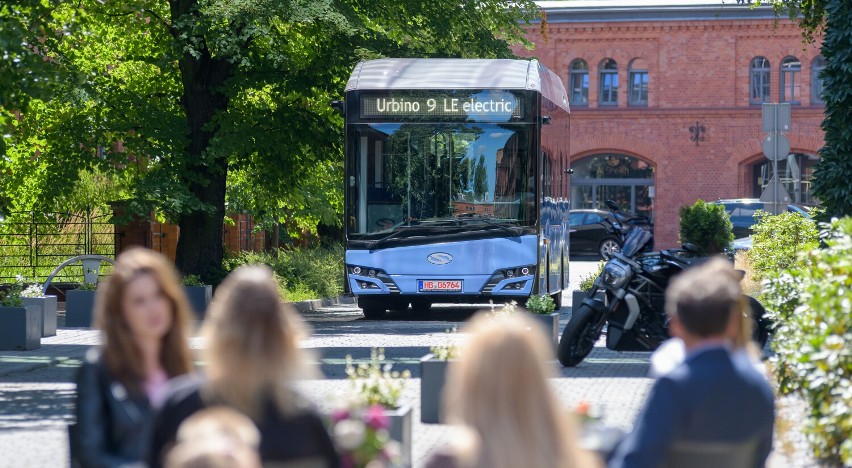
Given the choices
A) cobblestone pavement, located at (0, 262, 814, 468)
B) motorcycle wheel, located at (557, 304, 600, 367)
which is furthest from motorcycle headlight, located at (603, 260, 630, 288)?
cobblestone pavement, located at (0, 262, 814, 468)

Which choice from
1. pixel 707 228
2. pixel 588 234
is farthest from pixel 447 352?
pixel 588 234

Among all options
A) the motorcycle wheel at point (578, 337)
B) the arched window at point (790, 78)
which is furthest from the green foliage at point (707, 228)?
the arched window at point (790, 78)

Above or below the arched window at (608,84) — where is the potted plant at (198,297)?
below

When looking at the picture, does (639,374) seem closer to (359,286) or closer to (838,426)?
(838,426)

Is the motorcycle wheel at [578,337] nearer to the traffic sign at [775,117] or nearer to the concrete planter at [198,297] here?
the concrete planter at [198,297]

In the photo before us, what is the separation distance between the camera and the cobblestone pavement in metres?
8.74

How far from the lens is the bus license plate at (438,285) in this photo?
1936 centimetres

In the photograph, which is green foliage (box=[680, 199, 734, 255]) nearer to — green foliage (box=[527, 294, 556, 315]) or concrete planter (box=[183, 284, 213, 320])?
concrete planter (box=[183, 284, 213, 320])

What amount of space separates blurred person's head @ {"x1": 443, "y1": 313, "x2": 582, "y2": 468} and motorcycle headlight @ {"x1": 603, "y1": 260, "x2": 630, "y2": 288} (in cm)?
921

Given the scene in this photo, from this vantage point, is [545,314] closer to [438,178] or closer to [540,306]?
[540,306]

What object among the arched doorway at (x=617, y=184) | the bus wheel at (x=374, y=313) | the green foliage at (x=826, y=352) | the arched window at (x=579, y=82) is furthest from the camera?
the arched window at (x=579, y=82)

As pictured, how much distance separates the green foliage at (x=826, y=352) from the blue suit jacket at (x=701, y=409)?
1974mm

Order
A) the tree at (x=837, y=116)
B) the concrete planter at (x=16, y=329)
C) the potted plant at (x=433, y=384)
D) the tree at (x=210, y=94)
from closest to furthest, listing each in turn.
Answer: the potted plant at (x=433, y=384) < the concrete planter at (x=16, y=329) < the tree at (x=837, y=116) < the tree at (x=210, y=94)

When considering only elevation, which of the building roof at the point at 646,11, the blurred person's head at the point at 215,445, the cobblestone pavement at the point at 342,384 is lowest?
the cobblestone pavement at the point at 342,384
